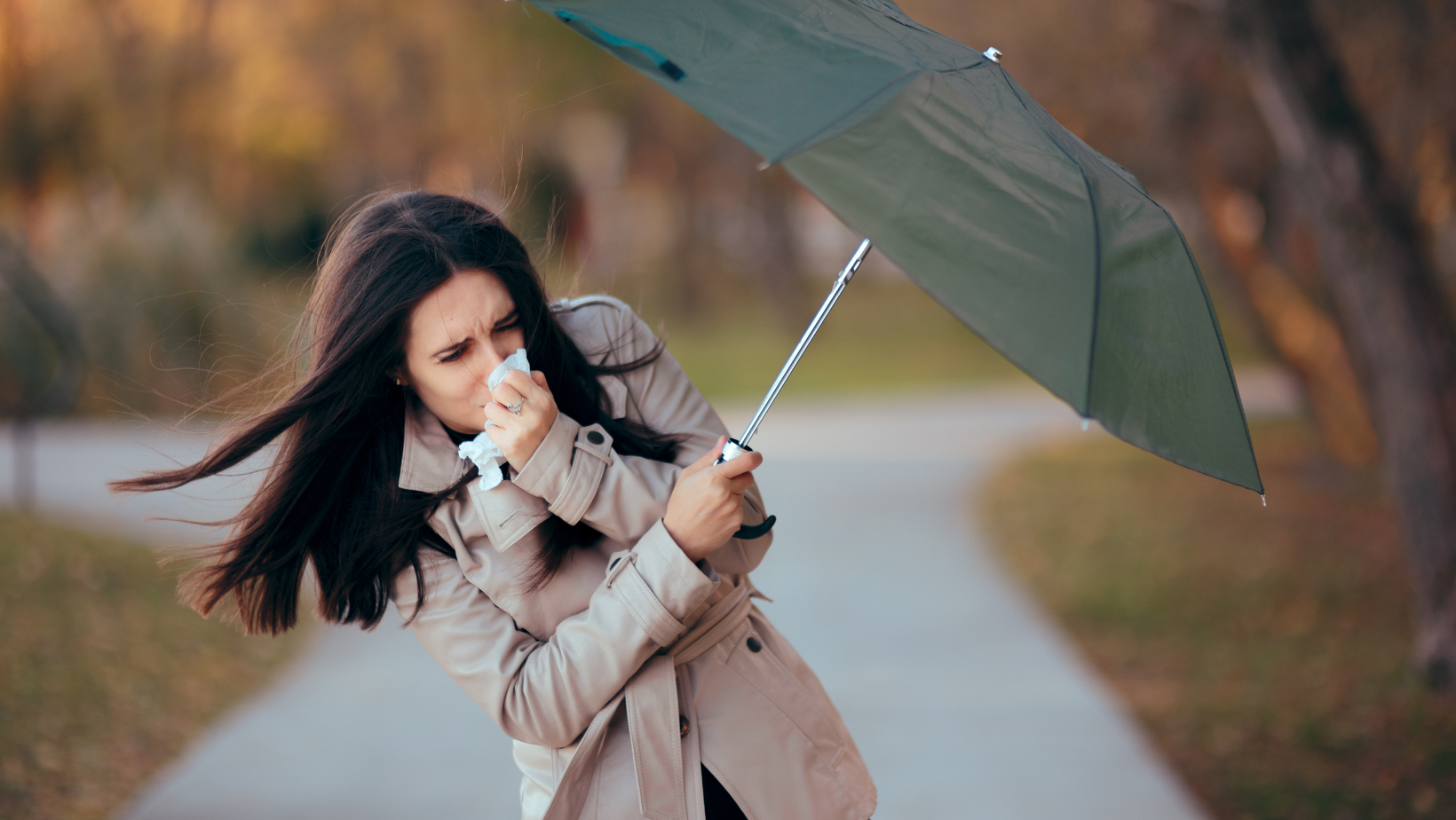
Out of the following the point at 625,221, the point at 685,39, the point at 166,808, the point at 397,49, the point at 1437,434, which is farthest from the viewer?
the point at 625,221

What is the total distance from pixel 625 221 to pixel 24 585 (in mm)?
21701

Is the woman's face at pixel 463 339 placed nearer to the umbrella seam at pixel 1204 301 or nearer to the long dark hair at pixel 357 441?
the long dark hair at pixel 357 441

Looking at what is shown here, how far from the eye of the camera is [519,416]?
178cm

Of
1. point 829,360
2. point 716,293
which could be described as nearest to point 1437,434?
point 829,360

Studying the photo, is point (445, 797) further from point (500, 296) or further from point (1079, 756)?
point (500, 296)

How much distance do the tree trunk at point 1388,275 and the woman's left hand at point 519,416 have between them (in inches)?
154

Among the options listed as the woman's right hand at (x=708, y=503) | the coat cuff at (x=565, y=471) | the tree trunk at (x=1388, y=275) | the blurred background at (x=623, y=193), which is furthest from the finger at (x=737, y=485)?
the tree trunk at (x=1388, y=275)

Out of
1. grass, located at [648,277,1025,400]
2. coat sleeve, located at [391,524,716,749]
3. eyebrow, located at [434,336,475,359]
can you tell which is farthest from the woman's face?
grass, located at [648,277,1025,400]

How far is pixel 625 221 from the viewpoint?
27.1 meters

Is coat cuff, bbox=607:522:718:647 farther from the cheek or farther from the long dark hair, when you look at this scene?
the cheek

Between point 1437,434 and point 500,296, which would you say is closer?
point 500,296

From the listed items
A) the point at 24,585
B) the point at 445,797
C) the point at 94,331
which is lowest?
the point at 94,331

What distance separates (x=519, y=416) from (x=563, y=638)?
1.15 feet

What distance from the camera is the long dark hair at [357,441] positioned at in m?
1.90
